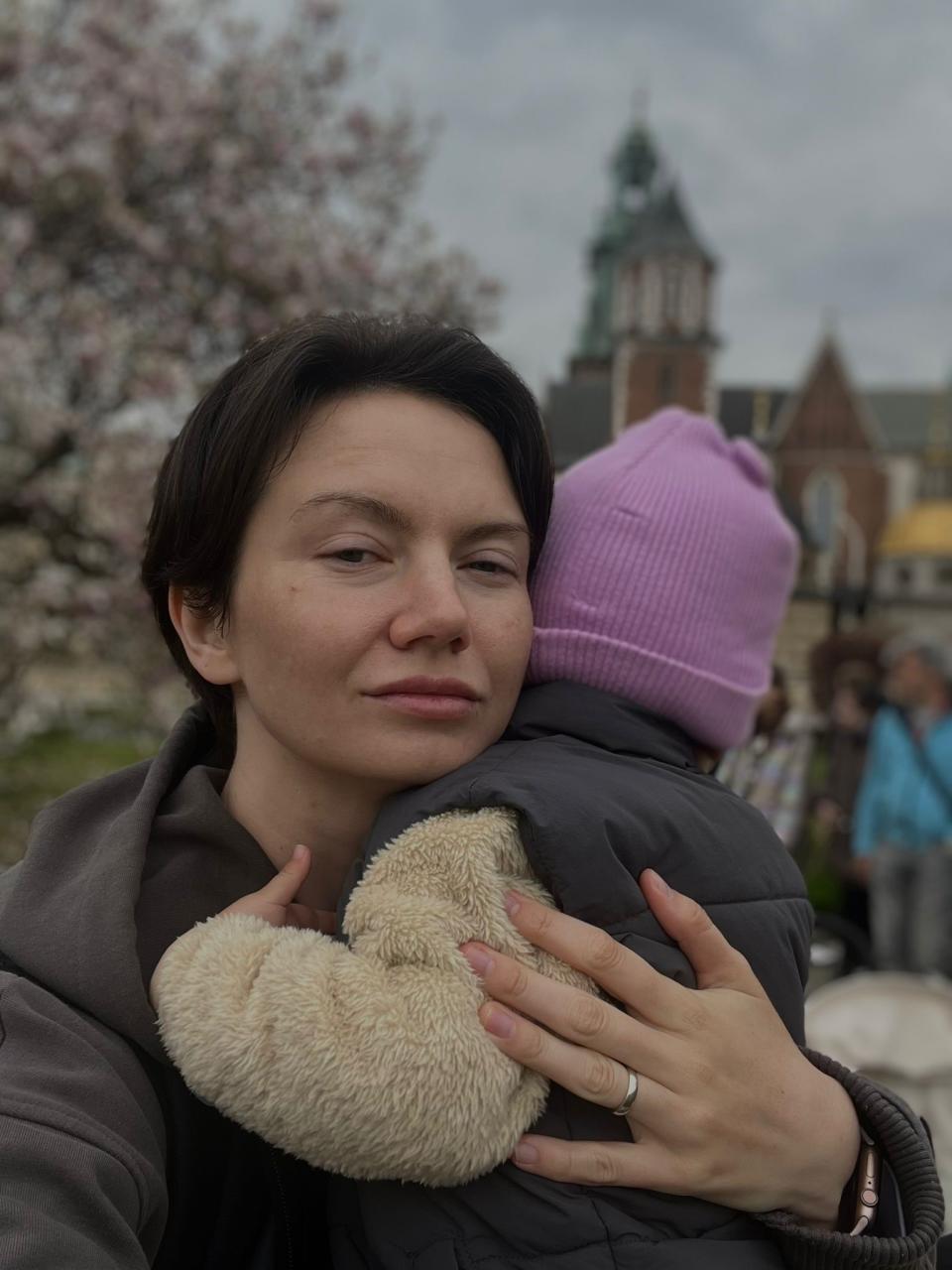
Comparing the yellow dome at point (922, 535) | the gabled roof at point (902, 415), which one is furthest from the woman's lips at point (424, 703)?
the gabled roof at point (902, 415)

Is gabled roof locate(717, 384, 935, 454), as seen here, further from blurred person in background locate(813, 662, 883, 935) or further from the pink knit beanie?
the pink knit beanie

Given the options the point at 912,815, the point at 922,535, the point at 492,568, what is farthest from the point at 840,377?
the point at 492,568

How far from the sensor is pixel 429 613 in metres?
1.20

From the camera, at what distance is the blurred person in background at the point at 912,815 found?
5258 millimetres

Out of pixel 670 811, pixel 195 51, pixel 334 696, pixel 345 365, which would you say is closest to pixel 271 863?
pixel 334 696

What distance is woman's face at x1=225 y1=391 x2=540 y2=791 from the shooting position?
1.22 m

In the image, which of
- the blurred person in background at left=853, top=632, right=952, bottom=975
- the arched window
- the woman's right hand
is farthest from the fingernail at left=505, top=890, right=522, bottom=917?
the arched window

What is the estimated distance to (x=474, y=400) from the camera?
138 cm

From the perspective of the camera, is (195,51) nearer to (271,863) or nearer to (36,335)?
(36,335)

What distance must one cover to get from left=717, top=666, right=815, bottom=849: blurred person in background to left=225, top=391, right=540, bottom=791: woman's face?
5.74 feet

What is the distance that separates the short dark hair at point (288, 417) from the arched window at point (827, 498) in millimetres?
42887

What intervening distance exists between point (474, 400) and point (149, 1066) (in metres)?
0.86

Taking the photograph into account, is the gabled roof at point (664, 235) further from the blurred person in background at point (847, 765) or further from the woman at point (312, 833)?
the woman at point (312, 833)

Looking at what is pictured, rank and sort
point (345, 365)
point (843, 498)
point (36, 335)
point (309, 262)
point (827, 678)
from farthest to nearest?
point (843, 498)
point (309, 262)
point (36, 335)
point (827, 678)
point (345, 365)
